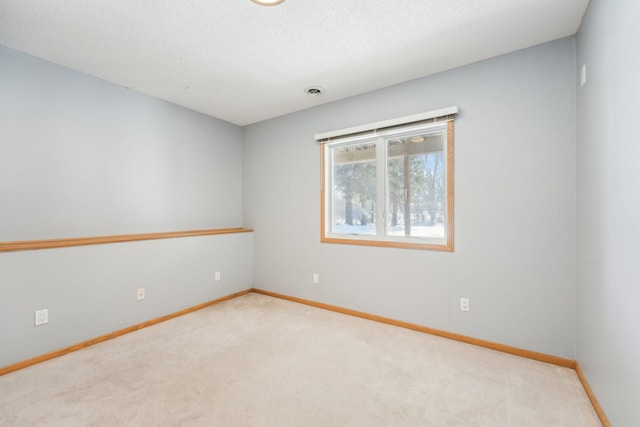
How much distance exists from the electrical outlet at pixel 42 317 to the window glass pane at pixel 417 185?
305cm

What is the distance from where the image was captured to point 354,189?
3352 millimetres

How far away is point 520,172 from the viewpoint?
2.27 metres

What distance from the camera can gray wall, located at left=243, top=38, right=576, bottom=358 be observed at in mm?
2121

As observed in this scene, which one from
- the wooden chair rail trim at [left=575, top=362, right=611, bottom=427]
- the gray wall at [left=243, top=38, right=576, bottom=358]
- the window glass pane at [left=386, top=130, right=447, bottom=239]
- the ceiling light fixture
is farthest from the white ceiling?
the wooden chair rail trim at [left=575, top=362, right=611, bottom=427]

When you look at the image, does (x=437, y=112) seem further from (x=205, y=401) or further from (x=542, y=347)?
(x=205, y=401)

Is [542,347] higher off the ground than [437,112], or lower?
lower

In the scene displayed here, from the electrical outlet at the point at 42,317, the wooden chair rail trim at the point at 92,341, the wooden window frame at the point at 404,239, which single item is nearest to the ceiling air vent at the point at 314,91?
the wooden window frame at the point at 404,239

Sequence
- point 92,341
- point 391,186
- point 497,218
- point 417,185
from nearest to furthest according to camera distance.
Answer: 1. point 497,218
2. point 92,341
3. point 417,185
4. point 391,186

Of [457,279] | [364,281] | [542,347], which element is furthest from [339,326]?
[542,347]

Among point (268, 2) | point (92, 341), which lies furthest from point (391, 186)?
point (92, 341)

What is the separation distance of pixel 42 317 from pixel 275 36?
2806 mm

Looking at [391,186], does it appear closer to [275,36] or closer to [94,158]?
[275,36]

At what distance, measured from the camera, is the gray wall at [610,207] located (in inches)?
48.3

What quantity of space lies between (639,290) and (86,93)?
13.4ft
